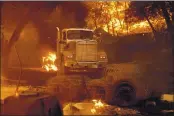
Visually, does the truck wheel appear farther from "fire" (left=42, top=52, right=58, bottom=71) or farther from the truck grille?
"fire" (left=42, top=52, right=58, bottom=71)

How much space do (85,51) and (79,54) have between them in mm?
294

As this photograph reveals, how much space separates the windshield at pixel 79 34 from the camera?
17.6 metres

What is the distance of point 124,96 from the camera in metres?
14.1

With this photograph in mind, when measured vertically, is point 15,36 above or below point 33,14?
below

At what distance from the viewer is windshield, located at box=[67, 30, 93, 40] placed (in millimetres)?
17641

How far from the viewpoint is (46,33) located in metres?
22.8

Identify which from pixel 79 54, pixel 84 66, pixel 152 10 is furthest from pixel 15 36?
pixel 152 10

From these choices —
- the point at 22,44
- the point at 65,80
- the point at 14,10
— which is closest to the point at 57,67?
the point at 65,80

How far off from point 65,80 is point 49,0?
9089mm

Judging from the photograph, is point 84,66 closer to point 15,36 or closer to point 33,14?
point 33,14

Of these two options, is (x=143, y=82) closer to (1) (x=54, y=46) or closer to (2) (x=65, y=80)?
(2) (x=65, y=80)

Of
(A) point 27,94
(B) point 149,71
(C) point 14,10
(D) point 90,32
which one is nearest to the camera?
(A) point 27,94

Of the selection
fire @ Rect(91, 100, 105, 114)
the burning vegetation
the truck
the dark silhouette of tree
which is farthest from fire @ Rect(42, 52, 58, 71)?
the dark silhouette of tree

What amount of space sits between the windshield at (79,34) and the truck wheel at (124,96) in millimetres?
4319
